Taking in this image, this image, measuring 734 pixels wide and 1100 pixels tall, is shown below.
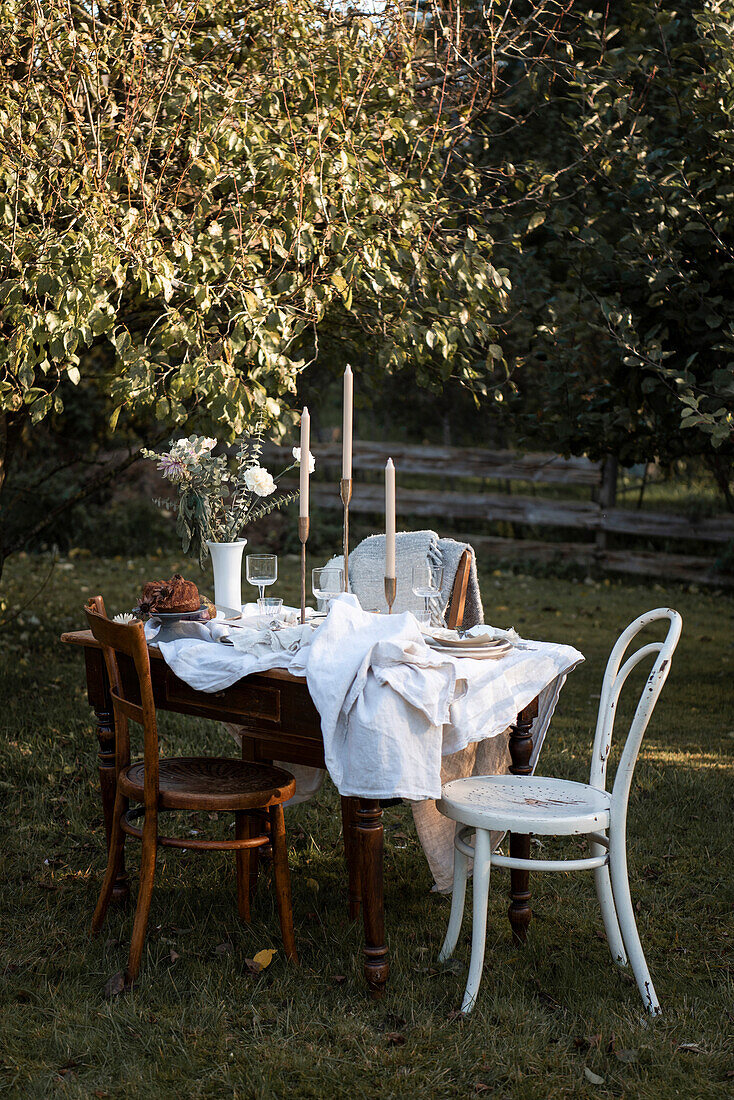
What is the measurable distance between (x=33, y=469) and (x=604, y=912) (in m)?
9.80

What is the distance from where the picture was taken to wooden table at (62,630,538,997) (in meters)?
2.96

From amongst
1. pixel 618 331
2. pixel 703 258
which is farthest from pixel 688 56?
pixel 618 331

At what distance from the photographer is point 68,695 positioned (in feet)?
20.0

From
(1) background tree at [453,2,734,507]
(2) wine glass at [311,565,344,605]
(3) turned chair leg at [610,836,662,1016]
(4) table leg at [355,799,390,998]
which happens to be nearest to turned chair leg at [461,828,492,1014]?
(4) table leg at [355,799,390,998]

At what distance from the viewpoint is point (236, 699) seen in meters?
3.17

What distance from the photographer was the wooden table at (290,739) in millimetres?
2963

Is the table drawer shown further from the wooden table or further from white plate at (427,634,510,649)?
white plate at (427,634,510,649)

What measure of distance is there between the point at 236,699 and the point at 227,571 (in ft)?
1.93

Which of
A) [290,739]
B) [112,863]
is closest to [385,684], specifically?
[290,739]

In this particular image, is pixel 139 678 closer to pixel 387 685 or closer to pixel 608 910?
pixel 387 685

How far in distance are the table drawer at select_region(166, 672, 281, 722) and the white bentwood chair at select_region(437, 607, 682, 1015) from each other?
562mm

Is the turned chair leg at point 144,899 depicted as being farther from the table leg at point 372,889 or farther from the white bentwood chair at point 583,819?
the white bentwood chair at point 583,819

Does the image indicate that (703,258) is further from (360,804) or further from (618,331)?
(360,804)

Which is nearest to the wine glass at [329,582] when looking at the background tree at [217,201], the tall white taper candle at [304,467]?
the tall white taper candle at [304,467]
